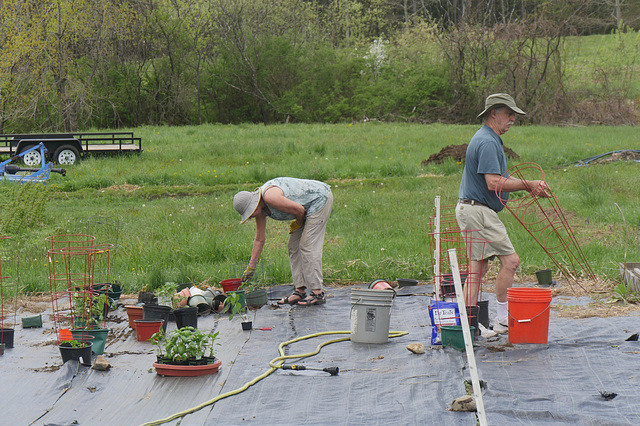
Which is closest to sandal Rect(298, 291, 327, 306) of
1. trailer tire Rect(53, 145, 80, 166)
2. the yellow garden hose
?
the yellow garden hose

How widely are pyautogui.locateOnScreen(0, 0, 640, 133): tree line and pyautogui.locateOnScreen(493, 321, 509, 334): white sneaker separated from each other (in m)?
22.2

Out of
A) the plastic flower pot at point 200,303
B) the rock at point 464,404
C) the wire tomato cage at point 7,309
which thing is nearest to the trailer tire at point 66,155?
the wire tomato cage at point 7,309

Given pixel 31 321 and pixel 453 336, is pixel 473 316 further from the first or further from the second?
pixel 31 321

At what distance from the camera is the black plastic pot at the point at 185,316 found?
522cm

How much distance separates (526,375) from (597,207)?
6574 mm

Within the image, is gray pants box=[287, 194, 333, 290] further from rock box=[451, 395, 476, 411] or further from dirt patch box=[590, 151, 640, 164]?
dirt patch box=[590, 151, 640, 164]

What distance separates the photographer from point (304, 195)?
595 centimetres

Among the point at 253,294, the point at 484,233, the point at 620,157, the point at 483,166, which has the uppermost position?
the point at 620,157

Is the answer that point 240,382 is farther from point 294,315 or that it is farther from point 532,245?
point 532,245

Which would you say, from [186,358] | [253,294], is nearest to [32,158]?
[253,294]

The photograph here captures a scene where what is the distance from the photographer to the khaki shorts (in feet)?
15.3

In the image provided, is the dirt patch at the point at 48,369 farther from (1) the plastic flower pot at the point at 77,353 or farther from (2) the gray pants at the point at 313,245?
(2) the gray pants at the point at 313,245

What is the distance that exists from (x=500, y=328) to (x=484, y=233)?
712 millimetres

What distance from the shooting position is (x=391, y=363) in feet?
13.9
